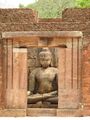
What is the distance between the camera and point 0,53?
12336 mm

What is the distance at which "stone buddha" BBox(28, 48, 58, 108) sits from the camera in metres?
13.9

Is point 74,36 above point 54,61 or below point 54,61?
above

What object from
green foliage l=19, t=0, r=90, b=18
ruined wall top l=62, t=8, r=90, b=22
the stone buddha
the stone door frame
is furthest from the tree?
the stone door frame

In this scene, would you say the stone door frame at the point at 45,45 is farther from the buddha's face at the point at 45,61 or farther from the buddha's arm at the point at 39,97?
the buddha's face at the point at 45,61

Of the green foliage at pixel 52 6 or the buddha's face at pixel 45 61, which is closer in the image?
the buddha's face at pixel 45 61

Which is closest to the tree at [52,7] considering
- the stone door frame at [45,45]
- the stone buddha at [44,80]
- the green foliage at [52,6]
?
the green foliage at [52,6]

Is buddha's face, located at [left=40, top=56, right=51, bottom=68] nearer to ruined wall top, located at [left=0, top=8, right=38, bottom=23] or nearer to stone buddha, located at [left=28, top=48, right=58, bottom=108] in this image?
stone buddha, located at [left=28, top=48, right=58, bottom=108]

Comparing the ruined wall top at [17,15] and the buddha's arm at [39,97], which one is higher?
the ruined wall top at [17,15]

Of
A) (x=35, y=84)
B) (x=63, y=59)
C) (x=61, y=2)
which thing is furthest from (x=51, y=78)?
(x=61, y=2)

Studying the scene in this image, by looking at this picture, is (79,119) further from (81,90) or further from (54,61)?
(54,61)

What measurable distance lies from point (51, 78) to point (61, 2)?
89.3 ft

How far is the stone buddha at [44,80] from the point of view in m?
13.9

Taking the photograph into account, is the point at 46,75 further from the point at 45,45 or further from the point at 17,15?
the point at 17,15

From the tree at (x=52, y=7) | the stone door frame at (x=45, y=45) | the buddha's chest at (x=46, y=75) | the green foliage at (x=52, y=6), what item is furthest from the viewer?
the tree at (x=52, y=7)
